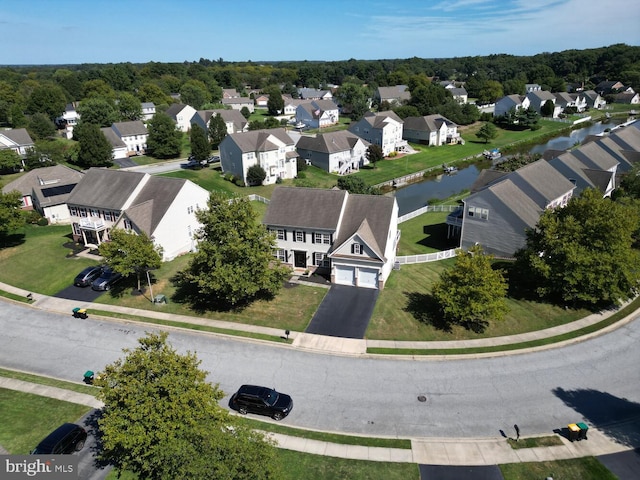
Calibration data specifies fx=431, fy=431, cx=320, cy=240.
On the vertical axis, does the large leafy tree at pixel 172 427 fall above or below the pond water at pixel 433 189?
above

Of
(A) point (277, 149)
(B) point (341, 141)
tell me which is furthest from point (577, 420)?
(B) point (341, 141)

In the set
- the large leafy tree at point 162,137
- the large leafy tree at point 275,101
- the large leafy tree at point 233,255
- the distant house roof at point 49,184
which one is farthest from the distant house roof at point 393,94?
the large leafy tree at point 233,255

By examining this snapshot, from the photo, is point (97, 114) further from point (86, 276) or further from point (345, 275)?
point (345, 275)

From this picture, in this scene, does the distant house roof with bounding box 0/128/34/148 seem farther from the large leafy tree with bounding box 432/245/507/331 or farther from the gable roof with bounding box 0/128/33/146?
the large leafy tree with bounding box 432/245/507/331

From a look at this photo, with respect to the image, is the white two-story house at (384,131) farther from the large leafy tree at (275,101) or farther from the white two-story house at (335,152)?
the large leafy tree at (275,101)

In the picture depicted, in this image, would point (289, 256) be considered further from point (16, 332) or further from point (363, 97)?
point (363, 97)
